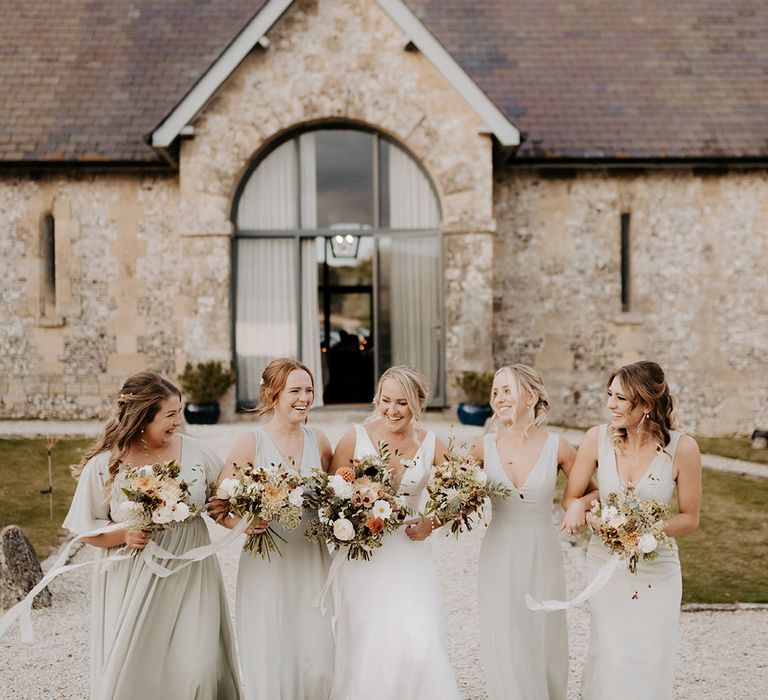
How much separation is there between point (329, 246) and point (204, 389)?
118 inches

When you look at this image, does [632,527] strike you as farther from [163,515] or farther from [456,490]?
[163,515]

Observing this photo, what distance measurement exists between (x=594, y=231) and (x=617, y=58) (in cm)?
372

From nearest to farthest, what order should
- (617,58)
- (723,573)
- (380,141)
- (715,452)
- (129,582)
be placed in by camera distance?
(129,582) → (723,573) → (715,452) → (380,141) → (617,58)

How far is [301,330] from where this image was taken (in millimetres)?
12734

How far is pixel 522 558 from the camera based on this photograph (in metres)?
3.96

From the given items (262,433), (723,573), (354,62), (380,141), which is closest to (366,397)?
(380,141)

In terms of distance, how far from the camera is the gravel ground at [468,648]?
4719 millimetres

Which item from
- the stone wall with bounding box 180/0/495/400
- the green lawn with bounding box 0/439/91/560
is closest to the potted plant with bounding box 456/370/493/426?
the stone wall with bounding box 180/0/495/400

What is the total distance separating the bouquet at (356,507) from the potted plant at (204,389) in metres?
8.28

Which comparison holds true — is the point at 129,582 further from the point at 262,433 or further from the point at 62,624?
the point at 62,624

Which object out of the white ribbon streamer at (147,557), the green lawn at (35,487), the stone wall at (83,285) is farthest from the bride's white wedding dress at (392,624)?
the stone wall at (83,285)

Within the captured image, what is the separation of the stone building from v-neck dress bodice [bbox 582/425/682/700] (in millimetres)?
8492

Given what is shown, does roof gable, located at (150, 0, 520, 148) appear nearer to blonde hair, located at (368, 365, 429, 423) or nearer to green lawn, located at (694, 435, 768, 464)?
green lawn, located at (694, 435, 768, 464)

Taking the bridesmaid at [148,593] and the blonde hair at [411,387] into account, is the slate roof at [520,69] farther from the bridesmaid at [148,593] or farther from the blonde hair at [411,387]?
the bridesmaid at [148,593]
